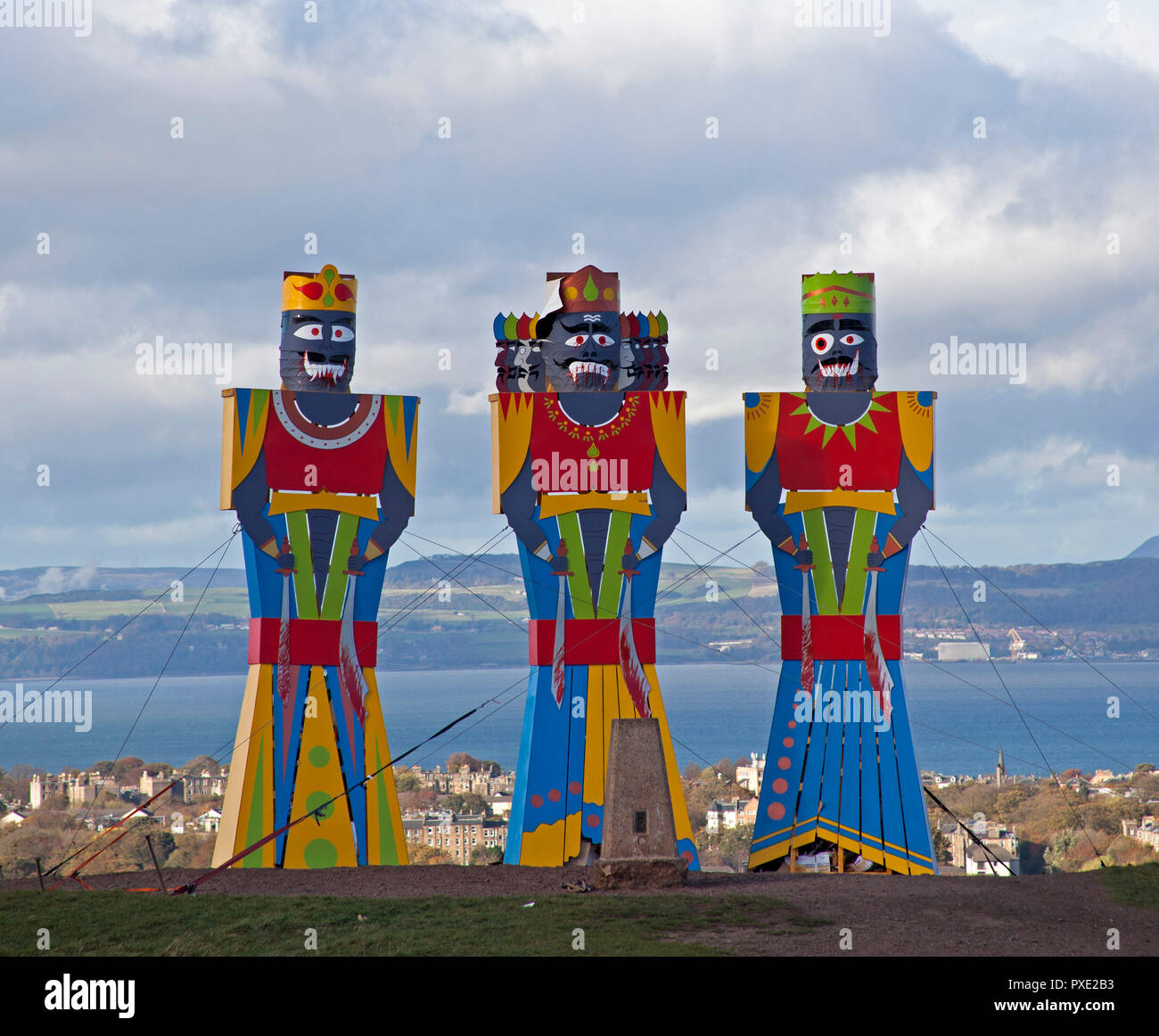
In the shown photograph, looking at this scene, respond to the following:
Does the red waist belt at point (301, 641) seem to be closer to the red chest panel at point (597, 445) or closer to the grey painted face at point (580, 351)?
the red chest panel at point (597, 445)

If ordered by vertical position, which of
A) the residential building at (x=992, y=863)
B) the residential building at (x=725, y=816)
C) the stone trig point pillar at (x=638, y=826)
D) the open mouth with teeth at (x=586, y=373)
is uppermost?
the open mouth with teeth at (x=586, y=373)

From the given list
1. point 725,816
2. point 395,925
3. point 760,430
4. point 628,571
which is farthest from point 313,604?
point 725,816

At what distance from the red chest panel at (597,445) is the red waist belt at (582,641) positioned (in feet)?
5.63

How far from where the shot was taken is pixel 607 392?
19.5m

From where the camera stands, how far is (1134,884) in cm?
1661

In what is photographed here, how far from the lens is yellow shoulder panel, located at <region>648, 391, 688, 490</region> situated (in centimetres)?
1948

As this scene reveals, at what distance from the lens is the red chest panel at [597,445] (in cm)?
1930

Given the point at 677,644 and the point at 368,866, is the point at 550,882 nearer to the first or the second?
the point at 368,866

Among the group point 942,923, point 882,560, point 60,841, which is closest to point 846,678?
point 882,560

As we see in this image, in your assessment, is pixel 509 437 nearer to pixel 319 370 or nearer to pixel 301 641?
pixel 319 370

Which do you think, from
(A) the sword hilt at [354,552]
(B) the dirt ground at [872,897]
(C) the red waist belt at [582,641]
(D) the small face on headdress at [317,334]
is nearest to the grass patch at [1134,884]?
(B) the dirt ground at [872,897]

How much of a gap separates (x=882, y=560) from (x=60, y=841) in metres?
15.3

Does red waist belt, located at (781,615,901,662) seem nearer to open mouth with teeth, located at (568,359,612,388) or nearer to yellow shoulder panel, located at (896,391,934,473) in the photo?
yellow shoulder panel, located at (896,391,934,473)

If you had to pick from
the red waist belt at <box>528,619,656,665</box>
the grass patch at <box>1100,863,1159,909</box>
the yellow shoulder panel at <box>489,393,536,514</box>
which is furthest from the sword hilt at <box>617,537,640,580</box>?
the grass patch at <box>1100,863,1159,909</box>
